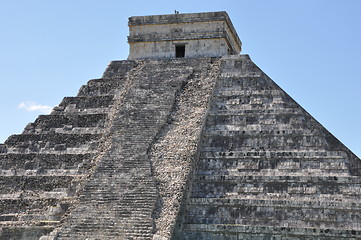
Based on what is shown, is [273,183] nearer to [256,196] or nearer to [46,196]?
[256,196]

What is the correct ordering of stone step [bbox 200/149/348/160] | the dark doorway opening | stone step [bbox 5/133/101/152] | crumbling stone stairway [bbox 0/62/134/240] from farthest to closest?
the dark doorway opening
stone step [bbox 5/133/101/152]
crumbling stone stairway [bbox 0/62/134/240]
stone step [bbox 200/149/348/160]

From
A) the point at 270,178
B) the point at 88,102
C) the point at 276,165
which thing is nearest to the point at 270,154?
the point at 276,165

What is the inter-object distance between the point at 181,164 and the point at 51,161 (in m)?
4.03

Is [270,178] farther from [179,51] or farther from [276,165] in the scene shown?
[179,51]

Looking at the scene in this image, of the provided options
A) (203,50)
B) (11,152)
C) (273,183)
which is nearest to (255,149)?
(273,183)

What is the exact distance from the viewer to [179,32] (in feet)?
62.6

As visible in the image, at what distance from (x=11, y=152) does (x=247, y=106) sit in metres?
7.14

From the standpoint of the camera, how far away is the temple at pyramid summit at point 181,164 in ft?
41.0

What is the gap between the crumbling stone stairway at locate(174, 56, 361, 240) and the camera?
12.5 m

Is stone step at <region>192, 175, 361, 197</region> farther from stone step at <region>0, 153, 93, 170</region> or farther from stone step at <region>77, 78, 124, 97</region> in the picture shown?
stone step at <region>77, 78, 124, 97</region>

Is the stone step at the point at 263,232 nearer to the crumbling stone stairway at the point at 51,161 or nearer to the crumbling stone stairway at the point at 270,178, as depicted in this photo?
the crumbling stone stairway at the point at 270,178

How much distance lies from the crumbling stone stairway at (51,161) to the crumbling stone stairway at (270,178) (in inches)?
131

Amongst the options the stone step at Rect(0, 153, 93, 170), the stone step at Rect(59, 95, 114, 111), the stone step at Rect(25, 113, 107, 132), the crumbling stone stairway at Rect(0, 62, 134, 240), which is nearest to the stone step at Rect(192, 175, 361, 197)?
the crumbling stone stairway at Rect(0, 62, 134, 240)

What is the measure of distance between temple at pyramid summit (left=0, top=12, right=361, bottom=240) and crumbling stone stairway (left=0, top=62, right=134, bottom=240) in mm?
35
